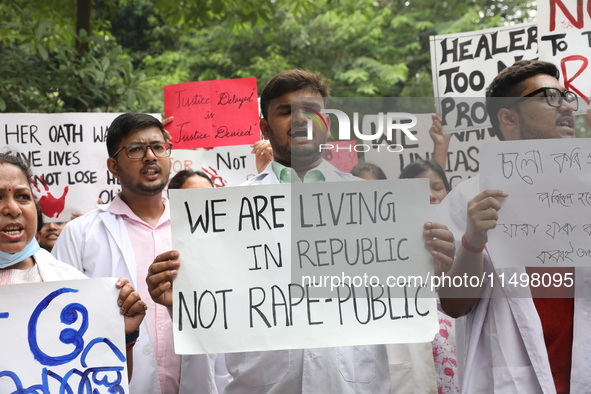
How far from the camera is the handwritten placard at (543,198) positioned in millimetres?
2758

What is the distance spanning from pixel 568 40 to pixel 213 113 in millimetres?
2538

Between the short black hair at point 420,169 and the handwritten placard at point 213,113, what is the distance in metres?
2.38

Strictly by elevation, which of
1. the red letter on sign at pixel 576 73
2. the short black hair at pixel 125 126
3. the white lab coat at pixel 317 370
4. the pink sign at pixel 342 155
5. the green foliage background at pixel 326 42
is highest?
the green foliage background at pixel 326 42

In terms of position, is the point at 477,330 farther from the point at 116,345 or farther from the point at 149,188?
the point at 149,188

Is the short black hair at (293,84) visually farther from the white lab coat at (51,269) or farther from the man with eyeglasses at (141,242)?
the white lab coat at (51,269)

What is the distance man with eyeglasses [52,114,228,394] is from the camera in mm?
3557

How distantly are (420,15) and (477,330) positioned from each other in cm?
1584

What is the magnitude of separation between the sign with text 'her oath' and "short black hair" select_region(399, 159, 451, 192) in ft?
0.47

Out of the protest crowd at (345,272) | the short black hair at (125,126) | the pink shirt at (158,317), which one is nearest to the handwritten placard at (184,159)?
the short black hair at (125,126)

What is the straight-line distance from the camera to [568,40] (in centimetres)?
386

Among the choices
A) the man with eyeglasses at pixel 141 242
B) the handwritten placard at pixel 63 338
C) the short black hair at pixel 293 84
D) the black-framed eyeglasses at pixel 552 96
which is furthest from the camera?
the man with eyeglasses at pixel 141 242

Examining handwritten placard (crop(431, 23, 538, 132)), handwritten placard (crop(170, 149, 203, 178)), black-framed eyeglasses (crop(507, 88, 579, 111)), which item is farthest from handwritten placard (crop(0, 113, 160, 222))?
black-framed eyeglasses (crop(507, 88, 579, 111))

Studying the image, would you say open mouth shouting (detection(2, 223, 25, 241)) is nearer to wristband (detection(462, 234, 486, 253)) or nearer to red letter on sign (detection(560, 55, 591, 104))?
wristband (detection(462, 234, 486, 253))

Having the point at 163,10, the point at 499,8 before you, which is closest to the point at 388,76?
the point at 499,8
